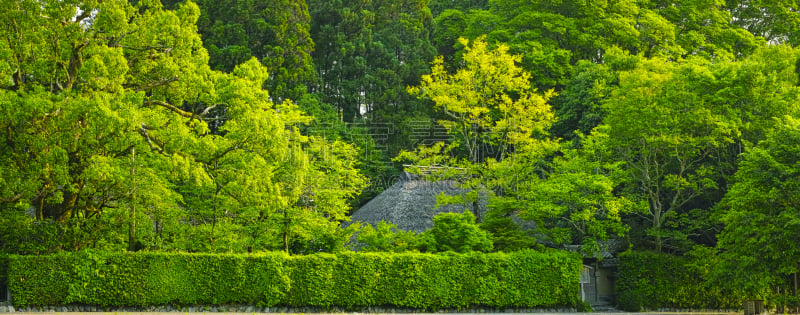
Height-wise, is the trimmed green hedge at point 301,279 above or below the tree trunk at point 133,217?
below

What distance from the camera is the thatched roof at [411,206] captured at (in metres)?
34.1

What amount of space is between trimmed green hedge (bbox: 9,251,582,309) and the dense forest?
4.05 feet

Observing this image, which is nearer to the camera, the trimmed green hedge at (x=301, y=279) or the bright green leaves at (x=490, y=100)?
the trimmed green hedge at (x=301, y=279)

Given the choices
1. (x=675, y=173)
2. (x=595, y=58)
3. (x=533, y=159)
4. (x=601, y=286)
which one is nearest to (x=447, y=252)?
(x=533, y=159)

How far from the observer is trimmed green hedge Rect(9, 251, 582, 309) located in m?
22.2

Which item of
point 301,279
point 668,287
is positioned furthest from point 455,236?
point 668,287

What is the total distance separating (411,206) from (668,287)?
11013 mm

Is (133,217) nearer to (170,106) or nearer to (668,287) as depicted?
(170,106)

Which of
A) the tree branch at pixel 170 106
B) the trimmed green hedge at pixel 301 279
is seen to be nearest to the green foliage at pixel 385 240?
the trimmed green hedge at pixel 301 279

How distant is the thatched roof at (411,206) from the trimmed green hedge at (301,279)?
6.50 m

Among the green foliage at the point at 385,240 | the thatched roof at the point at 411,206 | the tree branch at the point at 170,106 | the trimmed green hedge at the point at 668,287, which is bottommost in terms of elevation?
the trimmed green hedge at the point at 668,287

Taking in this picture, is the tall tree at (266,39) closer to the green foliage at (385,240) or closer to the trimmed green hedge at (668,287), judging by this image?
the green foliage at (385,240)

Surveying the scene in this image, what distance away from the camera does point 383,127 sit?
47.4 meters

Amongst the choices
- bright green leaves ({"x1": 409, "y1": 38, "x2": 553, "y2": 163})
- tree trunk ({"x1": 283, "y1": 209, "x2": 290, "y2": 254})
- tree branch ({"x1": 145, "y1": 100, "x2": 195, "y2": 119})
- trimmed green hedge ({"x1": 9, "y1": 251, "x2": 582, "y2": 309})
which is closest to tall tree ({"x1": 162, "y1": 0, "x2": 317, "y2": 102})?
bright green leaves ({"x1": 409, "y1": 38, "x2": 553, "y2": 163})
